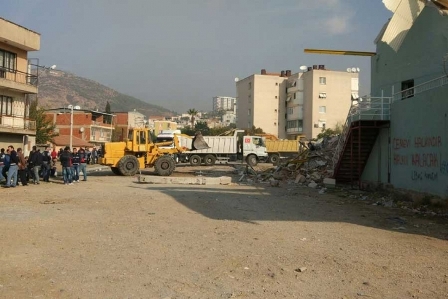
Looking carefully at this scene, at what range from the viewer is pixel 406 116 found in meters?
15.9

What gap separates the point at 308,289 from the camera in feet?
18.1

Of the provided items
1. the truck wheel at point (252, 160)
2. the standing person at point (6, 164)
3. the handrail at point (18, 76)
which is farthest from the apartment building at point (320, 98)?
the standing person at point (6, 164)

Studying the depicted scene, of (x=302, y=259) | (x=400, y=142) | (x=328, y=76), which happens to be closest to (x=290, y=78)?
(x=328, y=76)

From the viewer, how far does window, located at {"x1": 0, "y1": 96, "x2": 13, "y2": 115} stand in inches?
1138

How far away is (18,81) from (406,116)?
25079 mm

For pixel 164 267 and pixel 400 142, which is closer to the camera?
pixel 164 267

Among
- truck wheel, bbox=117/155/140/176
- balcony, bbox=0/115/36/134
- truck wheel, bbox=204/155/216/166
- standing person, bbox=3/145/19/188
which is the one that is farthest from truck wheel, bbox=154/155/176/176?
truck wheel, bbox=204/155/216/166

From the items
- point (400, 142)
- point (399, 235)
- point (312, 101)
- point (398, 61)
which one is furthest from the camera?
point (312, 101)

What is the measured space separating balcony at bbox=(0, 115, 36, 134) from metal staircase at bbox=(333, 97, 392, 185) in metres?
21.0

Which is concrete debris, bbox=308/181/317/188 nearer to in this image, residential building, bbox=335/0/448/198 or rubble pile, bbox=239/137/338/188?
rubble pile, bbox=239/137/338/188

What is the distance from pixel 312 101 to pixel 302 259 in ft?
228

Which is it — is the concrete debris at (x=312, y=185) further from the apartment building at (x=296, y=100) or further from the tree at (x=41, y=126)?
the apartment building at (x=296, y=100)

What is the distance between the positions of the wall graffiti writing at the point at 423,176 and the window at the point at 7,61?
1014 inches

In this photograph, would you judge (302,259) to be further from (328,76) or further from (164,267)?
(328,76)
